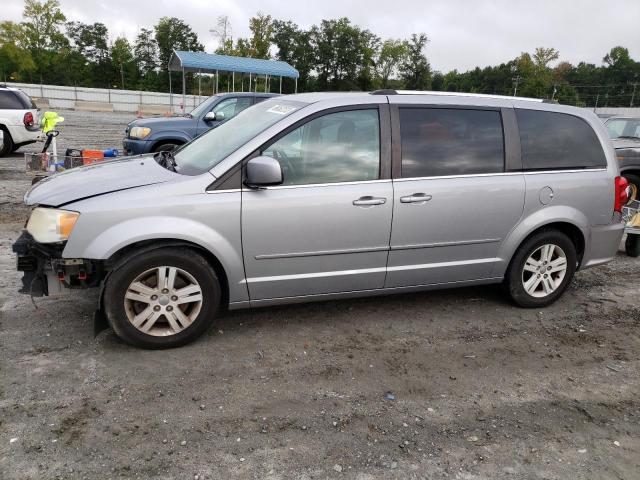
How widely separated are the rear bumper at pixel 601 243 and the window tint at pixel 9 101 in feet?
42.6

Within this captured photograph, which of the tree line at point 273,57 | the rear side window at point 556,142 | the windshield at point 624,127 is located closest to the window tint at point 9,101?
the rear side window at point 556,142

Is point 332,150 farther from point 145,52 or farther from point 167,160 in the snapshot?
point 145,52

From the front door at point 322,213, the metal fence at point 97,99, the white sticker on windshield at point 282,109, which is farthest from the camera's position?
the metal fence at point 97,99

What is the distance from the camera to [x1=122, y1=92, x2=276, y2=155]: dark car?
991 centimetres

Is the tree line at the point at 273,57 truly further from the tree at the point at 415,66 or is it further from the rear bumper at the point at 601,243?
the rear bumper at the point at 601,243

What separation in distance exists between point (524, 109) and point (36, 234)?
4048 millimetres

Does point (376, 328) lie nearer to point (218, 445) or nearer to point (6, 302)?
point (218, 445)

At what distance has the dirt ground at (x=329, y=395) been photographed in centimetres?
272

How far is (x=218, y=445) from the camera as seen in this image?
2799 millimetres

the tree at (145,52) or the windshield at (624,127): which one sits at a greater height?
the tree at (145,52)

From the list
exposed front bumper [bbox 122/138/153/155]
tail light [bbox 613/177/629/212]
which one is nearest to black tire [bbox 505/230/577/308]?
tail light [bbox 613/177/629/212]

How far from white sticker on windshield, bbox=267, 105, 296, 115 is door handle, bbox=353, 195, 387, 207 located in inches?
34.4

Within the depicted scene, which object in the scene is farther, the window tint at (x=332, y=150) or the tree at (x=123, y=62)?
the tree at (x=123, y=62)

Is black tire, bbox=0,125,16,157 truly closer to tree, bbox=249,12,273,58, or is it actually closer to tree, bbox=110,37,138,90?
tree, bbox=249,12,273,58
